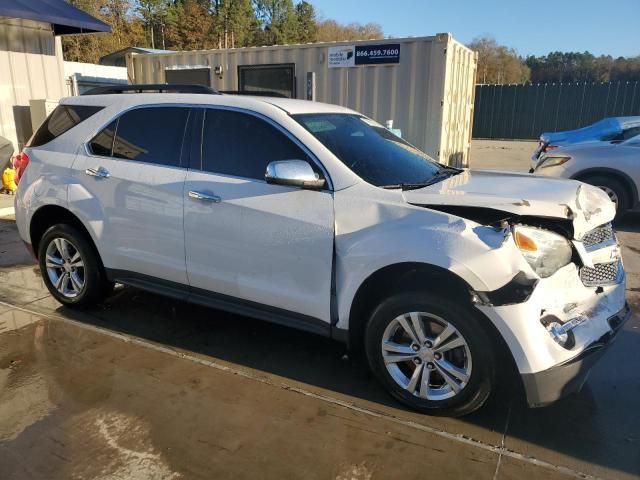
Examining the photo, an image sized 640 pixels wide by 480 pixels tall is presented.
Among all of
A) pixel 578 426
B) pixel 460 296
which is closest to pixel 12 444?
pixel 460 296

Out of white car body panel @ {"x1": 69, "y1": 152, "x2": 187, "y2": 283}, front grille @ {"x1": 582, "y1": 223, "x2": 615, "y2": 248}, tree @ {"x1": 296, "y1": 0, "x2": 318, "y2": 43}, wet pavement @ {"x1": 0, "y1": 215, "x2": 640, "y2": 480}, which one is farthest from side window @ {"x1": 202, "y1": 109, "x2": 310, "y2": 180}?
tree @ {"x1": 296, "y1": 0, "x2": 318, "y2": 43}

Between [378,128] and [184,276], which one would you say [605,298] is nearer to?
[378,128]

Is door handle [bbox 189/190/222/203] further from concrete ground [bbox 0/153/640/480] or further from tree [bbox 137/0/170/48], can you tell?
tree [bbox 137/0/170/48]

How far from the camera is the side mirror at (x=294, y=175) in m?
3.09

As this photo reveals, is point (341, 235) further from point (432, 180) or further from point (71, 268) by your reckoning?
point (71, 268)

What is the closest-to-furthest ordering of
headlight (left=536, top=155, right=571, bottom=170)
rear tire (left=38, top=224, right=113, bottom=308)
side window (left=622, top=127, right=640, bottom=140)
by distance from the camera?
rear tire (left=38, top=224, right=113, bottom=308) → headlight (left=536, top=155, right=571, bottom=170) → side window (left=622, top=127, right=640, bottom=140)

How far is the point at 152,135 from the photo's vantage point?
13.0 ft

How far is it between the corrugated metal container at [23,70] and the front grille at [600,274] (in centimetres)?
1038

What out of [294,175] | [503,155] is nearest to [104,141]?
[294,175]

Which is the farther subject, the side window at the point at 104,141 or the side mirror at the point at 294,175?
the side window at the point at 104,141

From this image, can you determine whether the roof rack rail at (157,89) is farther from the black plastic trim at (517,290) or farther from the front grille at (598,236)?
the front grille at (598,236)

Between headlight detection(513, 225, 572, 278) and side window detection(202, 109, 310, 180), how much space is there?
1.37m

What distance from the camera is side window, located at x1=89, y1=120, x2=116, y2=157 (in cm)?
414

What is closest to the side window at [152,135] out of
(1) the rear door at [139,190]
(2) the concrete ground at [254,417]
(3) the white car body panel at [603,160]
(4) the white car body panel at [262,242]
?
(1) the rear door at [139,190]
